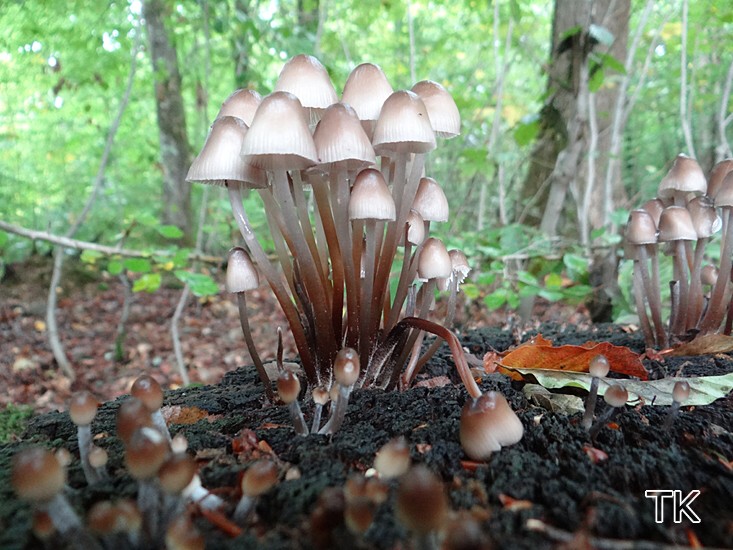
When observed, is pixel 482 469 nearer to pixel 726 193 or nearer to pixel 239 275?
pixel 239 275

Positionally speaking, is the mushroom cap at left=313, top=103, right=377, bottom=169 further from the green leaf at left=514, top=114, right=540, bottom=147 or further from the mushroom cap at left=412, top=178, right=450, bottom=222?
the green leaf at left=514, top=114, right=540, bottom=147

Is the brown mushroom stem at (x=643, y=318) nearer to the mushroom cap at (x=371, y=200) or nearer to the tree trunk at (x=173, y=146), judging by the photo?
the mushroom cap at (x=371, y=200)

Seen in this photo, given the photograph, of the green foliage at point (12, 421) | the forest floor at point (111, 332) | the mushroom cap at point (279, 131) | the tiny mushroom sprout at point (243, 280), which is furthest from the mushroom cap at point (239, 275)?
the forest floor at point (111, 332)

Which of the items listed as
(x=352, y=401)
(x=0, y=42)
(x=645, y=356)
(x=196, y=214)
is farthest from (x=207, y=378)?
(x=196, y=214)

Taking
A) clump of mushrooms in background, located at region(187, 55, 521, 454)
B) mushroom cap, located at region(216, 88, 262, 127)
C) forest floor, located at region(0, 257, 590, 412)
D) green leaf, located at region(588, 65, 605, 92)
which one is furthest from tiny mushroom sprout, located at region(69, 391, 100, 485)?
green leaf, located at region(588, 65, 605, 92)

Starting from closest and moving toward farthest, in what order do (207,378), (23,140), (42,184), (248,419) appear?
(248,419) → (207,378) → (42,184) → (23,140)

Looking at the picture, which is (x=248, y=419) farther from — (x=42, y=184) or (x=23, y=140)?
(x=23, y=140)
